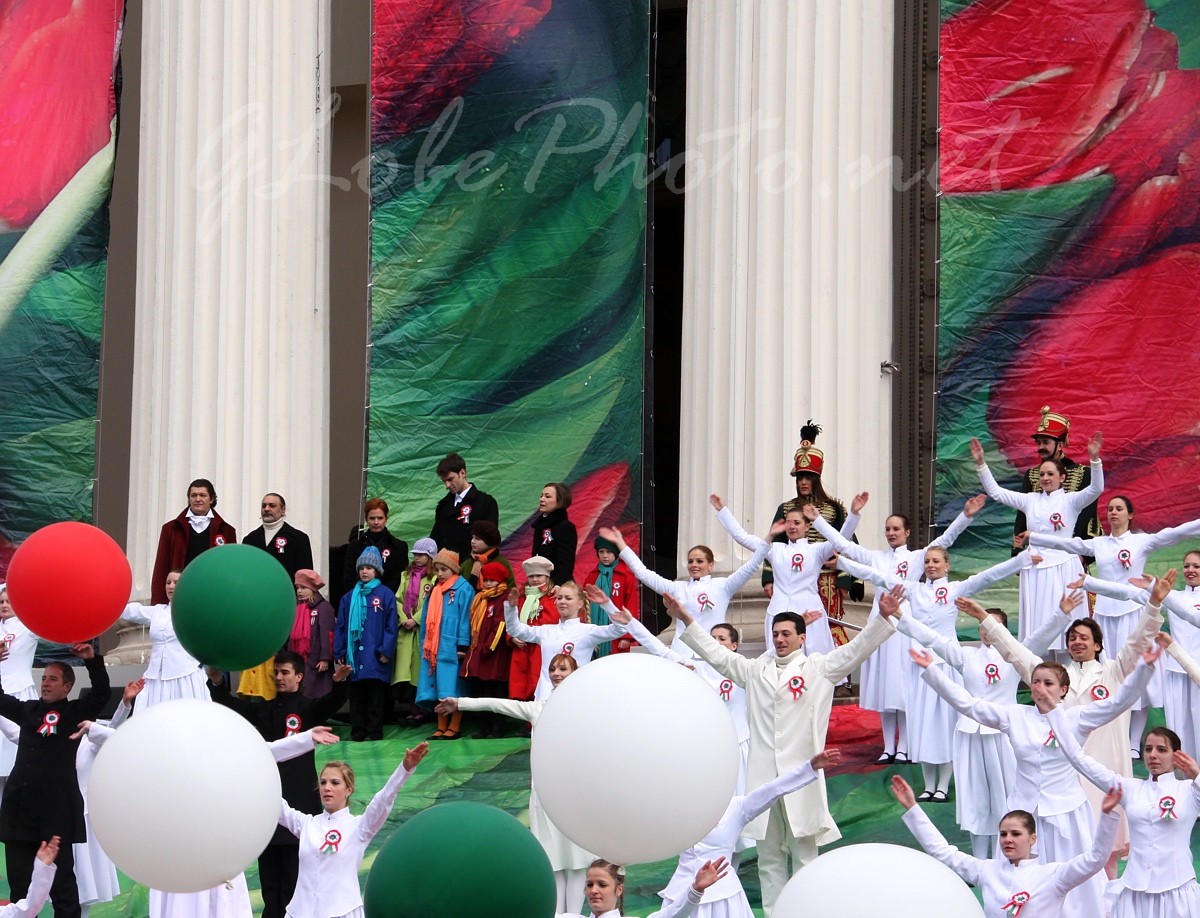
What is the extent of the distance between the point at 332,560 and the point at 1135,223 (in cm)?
723

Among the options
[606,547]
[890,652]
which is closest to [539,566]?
[606,547]

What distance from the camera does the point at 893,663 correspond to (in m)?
13.7

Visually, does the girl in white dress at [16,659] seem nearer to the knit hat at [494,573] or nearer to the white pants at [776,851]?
the knit hat at [494,573]

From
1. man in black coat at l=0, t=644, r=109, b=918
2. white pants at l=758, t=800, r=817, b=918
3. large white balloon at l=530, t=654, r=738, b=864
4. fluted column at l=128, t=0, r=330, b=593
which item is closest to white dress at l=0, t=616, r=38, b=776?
man in black coat at l=0, t=644, r=109, b=918

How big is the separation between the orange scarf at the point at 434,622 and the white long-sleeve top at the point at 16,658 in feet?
8.91

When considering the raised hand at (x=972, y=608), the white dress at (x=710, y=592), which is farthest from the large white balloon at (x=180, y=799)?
the white dress at (x=710, y=592)

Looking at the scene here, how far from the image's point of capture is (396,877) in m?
6.68

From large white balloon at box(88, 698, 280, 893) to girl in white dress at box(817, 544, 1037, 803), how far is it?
5.65 m

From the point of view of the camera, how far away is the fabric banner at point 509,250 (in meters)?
17.4

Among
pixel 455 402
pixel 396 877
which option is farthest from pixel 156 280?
pixel 396 877

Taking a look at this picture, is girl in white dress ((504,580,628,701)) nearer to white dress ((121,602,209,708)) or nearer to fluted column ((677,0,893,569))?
white dress ((121,602,209,708))

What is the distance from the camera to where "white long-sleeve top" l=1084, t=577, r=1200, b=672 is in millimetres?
12539

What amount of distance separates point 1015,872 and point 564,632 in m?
4.09

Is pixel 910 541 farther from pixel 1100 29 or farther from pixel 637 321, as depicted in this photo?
pixel 1100 29
